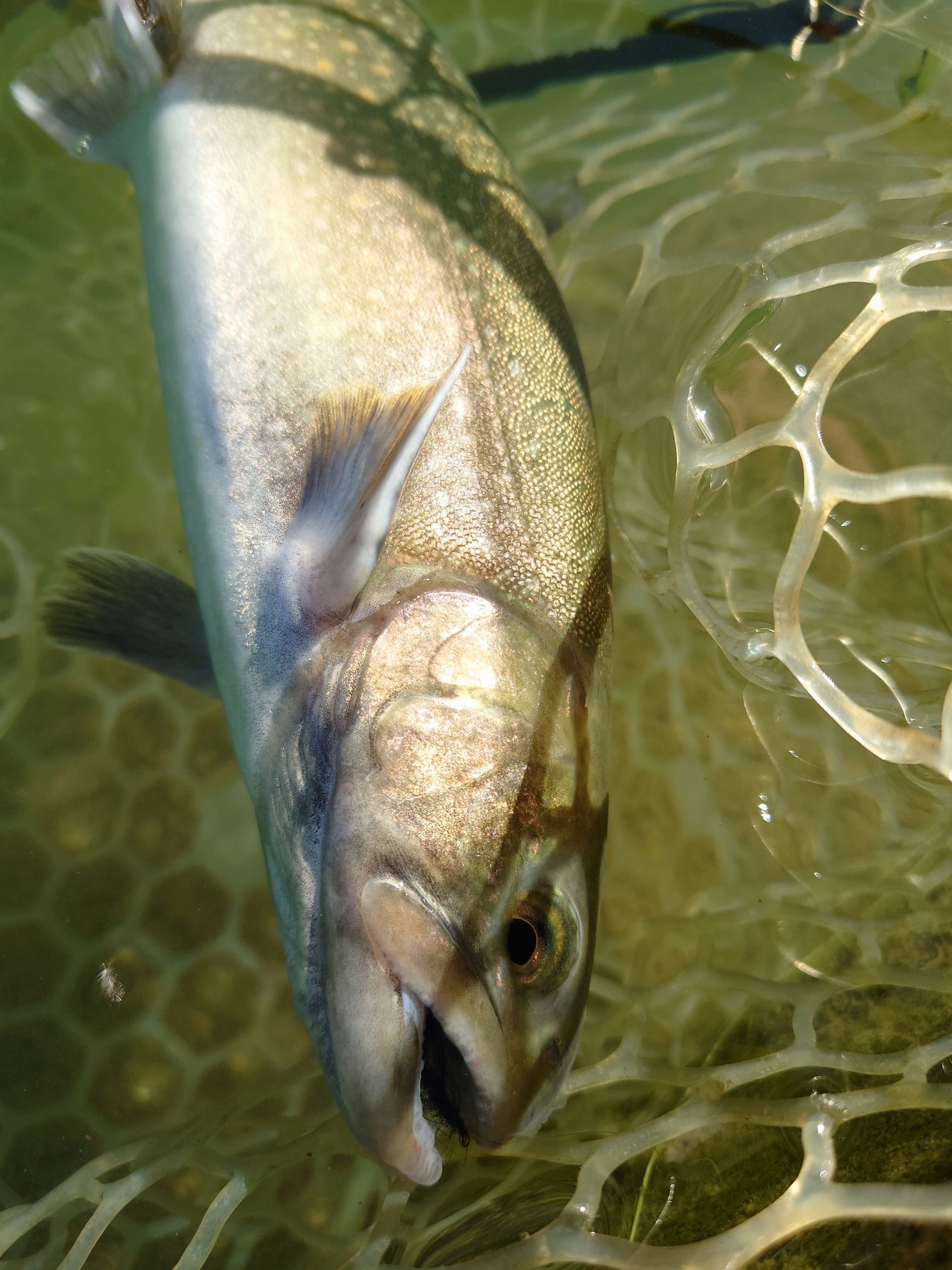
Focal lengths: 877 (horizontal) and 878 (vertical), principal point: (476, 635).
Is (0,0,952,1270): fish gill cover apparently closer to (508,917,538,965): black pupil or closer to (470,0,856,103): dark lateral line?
(470,0,856,103): dark lateral line

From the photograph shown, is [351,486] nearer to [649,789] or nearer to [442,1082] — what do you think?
[442,1082]

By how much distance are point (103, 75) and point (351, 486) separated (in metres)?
1.34

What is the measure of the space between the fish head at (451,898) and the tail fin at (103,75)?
147 centimetres

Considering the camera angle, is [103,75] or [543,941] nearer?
[543,941]

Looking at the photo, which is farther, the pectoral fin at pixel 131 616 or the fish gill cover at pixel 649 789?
the pectoral fin at pixel 131 616

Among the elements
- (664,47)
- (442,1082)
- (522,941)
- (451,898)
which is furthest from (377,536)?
(664,47)

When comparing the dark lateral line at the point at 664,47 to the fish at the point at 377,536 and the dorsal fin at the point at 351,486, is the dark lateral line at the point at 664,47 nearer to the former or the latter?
the fish at the point at 377,536

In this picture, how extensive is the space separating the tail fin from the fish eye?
6.48 feet

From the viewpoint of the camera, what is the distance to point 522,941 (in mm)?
1489

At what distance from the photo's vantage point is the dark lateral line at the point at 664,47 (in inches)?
135

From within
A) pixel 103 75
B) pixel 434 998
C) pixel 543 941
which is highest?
pixel 103 75

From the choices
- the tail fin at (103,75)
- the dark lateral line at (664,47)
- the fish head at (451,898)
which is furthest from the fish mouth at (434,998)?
the dark lateral line at (664,47)

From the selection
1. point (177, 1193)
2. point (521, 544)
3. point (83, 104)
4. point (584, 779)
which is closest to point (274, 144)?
point (83, 104)

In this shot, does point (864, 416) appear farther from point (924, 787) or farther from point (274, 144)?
point (274, 144)
